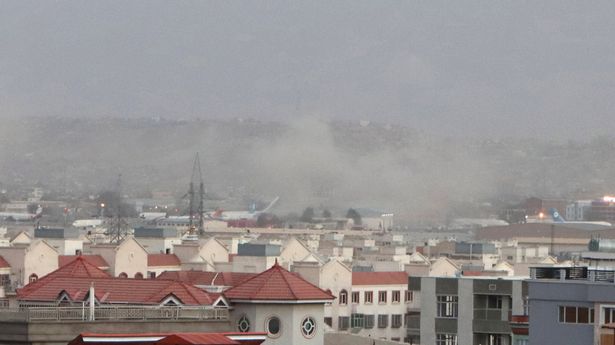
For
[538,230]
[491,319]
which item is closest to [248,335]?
[491,319]

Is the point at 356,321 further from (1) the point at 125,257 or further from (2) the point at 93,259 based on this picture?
(2) the point at 93,259

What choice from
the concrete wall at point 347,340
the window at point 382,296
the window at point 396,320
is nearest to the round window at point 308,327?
the concrete wall at point 347,340

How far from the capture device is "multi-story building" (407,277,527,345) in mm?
45062

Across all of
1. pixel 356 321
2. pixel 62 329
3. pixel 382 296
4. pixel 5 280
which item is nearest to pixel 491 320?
pixel 62 329

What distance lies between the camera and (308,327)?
3033 cm

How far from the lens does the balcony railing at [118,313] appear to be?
25547 millimetres

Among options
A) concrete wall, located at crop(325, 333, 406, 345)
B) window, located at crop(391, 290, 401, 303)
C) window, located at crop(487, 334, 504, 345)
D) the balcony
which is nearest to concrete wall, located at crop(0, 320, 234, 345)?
concrete wall, located at crop(325, 333, 406, 345)

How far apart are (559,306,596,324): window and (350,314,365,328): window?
43.2 metres

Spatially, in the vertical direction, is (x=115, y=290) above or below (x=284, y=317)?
above

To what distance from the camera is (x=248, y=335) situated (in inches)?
831

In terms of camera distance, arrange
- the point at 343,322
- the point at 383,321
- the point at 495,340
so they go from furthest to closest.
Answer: the point at 383,321 < the point at 343,322 < the point at 495,340

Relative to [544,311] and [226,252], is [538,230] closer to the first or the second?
[226,252]

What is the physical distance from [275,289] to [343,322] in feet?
135

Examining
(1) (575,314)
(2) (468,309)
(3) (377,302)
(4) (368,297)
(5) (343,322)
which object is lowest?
(5) (343,322)
